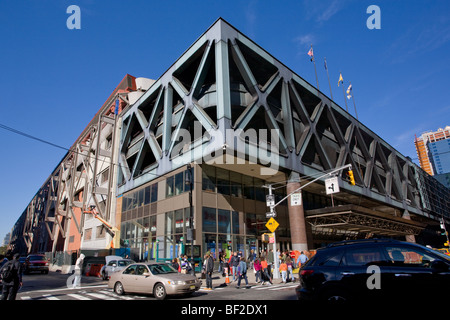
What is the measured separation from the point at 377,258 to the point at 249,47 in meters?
26.3

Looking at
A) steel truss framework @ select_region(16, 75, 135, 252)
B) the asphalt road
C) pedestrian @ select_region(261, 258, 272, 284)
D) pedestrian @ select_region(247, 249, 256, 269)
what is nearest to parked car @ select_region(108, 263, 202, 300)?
the asphalt road

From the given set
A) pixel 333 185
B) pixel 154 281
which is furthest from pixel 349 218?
pixel 154 281

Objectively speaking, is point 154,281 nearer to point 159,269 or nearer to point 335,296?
point 159,269

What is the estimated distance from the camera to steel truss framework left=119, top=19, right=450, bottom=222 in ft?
85.9

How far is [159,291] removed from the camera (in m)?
11.7

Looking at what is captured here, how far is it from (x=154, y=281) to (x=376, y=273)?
898 cm

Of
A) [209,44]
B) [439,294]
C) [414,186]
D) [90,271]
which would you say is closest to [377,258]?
[439,294]

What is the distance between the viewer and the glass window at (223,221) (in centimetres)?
2672

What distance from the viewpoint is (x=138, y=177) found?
119ft

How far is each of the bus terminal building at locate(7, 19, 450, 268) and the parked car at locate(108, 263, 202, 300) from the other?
215 inches

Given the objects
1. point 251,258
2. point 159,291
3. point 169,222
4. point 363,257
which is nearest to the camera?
point 363,257

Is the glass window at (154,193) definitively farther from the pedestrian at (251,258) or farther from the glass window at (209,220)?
the pedestrian at (251,258)

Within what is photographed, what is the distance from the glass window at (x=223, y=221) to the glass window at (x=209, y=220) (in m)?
0.60

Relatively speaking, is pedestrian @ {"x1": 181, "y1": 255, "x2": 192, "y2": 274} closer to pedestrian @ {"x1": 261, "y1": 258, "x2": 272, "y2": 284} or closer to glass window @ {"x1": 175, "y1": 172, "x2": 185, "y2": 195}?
pedestrian @ {"x1": 261, "y1": 258, "x2": 272, "y2": 284}
